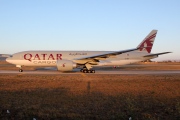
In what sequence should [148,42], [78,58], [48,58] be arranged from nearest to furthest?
[48,58] < [78,58] < [148,42]

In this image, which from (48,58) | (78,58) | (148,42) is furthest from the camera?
(148,42)

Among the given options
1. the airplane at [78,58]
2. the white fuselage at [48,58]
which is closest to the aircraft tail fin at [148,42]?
the airplane at [78,58]

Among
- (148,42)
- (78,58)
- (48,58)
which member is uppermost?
(148,42)

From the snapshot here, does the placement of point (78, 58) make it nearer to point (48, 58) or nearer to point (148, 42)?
point (48, 58)

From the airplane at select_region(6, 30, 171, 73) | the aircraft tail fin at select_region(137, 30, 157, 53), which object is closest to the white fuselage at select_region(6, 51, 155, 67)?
the airplane at select_region(6, 30, 171, 73)

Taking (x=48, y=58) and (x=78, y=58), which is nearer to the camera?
(x=48, y=58)

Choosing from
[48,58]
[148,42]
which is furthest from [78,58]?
[148,42]

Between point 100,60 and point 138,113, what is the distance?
959 inches

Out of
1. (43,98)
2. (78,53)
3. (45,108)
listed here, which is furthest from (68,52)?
(45,108)

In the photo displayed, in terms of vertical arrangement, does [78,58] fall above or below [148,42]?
below

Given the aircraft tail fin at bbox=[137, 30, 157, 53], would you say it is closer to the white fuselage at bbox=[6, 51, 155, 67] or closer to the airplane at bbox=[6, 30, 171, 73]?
the airplane at bbox=[6, 30, 171, 73]

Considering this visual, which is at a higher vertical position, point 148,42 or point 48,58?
point 148,42

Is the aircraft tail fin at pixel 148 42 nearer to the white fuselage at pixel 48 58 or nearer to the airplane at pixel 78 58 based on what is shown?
the airplane at pixel 78 58

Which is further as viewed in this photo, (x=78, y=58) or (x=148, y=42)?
(x=148, y=42)
